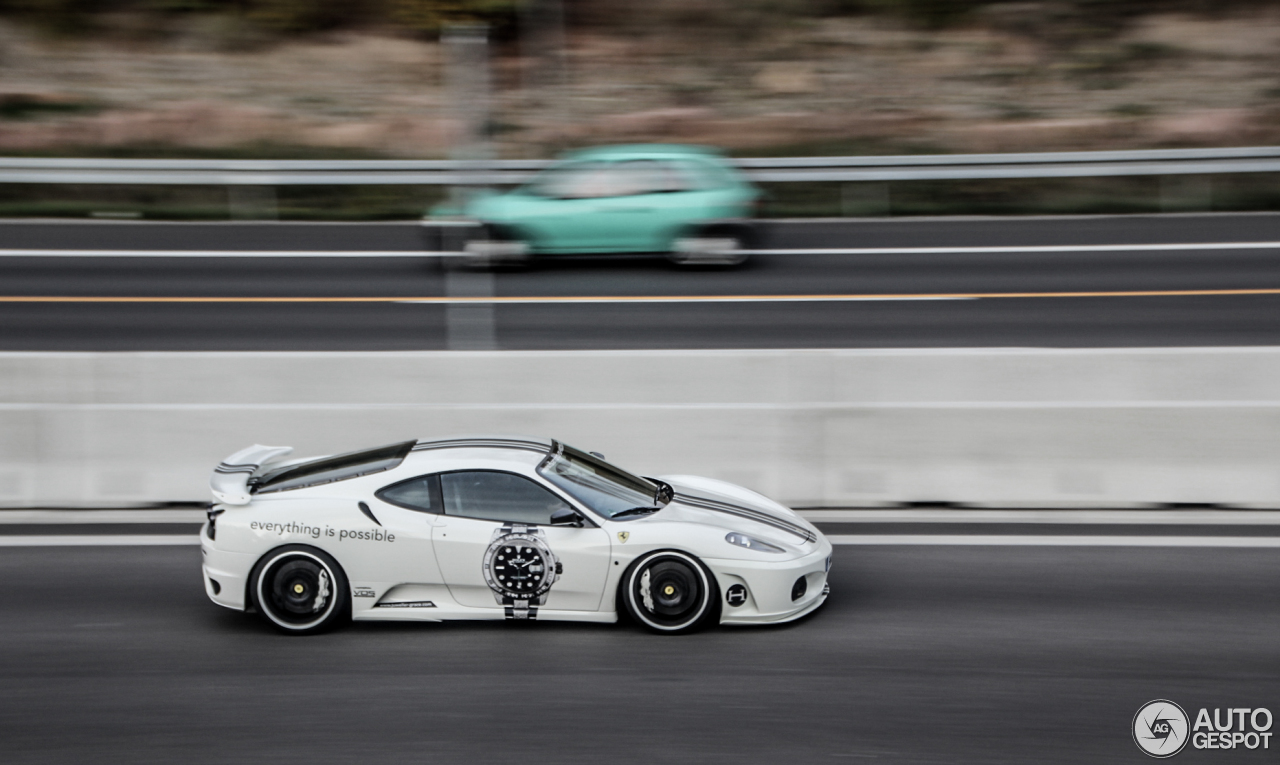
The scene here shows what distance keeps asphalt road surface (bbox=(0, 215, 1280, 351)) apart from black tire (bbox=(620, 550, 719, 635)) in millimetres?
6156

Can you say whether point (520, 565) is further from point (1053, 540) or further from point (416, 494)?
point (1053, 540)

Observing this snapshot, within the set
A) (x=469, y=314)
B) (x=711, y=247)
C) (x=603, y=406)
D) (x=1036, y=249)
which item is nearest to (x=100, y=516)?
(x=603, y=406)

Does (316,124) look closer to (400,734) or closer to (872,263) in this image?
(872,263)

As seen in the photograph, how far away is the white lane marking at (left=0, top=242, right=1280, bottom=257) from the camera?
16266 millimetres

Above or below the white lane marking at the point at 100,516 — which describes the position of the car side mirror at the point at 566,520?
below

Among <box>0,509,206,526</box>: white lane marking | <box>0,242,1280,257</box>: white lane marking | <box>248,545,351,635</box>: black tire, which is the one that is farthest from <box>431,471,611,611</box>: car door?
<box>0,242,1280,257</box>: white lane marking

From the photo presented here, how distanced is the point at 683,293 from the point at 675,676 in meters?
9.01

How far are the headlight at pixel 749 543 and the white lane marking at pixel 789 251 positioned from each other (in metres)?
9.58

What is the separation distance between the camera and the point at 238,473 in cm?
732

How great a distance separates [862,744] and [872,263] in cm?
1122

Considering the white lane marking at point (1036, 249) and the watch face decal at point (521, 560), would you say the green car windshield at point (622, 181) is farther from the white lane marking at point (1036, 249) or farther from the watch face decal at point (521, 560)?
the watch face decal at point (521, 560)

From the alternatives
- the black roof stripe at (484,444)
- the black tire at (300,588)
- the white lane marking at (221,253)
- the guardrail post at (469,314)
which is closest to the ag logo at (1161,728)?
the black roof stripe at (484,444)

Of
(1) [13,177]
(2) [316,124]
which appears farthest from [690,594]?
(2) [316,124]

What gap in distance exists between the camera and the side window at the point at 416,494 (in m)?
6.88
